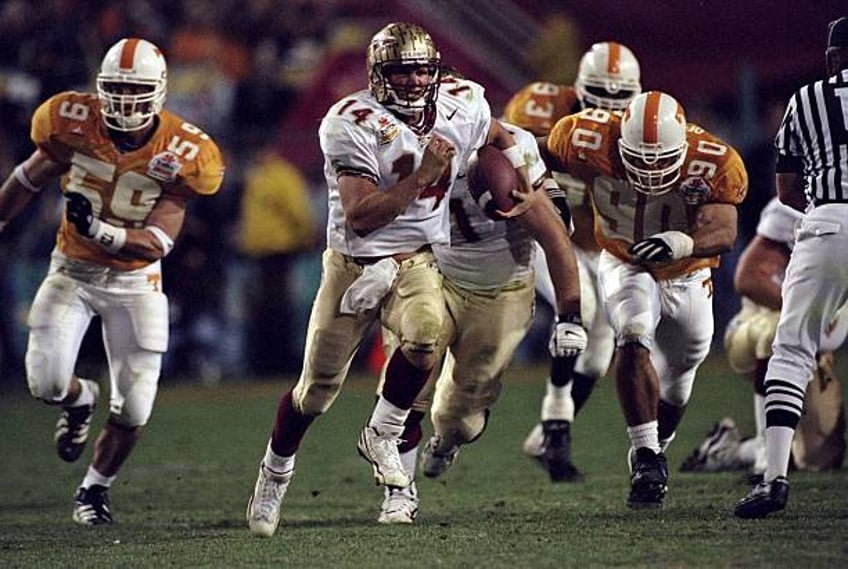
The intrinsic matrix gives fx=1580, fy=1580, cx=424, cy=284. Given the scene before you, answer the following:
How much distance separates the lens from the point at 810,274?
466 centimetres

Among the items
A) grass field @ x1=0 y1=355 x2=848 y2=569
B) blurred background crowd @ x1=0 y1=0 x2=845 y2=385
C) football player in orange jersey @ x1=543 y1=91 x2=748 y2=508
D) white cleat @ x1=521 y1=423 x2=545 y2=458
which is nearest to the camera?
grass field @ x1=0 y1=355 x2=848 y2=569

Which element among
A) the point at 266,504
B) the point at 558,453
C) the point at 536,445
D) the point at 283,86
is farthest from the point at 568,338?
the point at 283,86

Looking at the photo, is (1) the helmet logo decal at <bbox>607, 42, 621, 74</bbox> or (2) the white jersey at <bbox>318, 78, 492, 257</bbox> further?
(1) the helmet logo decal at <bbox>607, 42, 621, 74</bbox>

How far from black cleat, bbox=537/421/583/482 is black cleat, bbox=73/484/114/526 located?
5.53 ft

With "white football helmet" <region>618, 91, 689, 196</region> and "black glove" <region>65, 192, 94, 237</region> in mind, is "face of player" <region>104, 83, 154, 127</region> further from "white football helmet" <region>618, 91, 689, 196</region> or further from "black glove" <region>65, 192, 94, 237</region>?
"white football helmet" <region>618, 91, 689, 196</region>

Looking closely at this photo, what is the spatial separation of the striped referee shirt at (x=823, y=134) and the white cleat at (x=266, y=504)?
6.01 ft

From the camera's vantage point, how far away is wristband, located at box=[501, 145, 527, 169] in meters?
4.96

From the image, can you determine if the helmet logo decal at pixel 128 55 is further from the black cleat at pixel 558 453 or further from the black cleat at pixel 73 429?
the black cleat at pixel 558 453

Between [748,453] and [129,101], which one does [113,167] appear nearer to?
[129,101]


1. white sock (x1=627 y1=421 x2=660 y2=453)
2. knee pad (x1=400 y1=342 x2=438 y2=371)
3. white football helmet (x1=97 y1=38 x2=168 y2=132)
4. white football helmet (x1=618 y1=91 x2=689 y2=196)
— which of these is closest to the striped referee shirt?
white football helmet (x1=618 y1=91 x2=689 y2=196)

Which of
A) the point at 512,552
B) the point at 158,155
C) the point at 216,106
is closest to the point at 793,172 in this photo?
the point at 512,552

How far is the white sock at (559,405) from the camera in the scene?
611 cm

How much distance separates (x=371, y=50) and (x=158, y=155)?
110 cm

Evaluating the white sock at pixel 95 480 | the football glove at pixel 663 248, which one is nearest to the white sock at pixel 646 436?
the football glove at pixel 663 248
